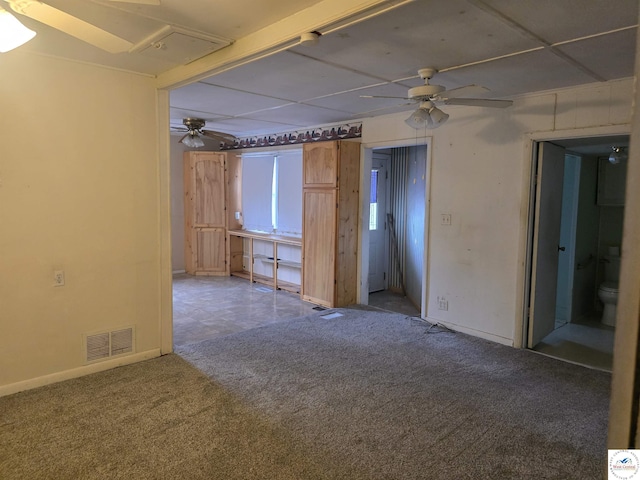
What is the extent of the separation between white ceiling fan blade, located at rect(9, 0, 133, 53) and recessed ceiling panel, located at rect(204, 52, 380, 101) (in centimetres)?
122

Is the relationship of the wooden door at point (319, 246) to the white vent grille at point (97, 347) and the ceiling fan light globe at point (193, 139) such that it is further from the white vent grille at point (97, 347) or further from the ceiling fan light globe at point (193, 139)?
the white vent grille at point (97, 347)

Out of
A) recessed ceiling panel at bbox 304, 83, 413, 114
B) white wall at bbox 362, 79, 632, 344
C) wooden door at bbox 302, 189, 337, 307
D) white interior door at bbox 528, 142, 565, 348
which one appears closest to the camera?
white wall at bbox 362, 79, 632, 344

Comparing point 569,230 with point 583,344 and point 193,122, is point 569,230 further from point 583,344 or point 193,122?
point 193,122

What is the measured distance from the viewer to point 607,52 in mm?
2734

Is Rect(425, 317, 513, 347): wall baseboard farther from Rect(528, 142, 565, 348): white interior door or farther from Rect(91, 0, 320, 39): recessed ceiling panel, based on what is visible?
Rect(91, 0, 320, 39): recessed ceiling panel

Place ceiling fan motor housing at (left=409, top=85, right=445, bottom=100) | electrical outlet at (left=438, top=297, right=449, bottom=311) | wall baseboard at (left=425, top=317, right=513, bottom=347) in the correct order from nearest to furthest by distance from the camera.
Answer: ceiling fan motor housing at (left=409, top=85, right=445, bottom=100) < wall baseboard at (left=425, top=317, right=513, bottom=347) < electrical outlet at (left=438, top=297, right=449, bottom=311)

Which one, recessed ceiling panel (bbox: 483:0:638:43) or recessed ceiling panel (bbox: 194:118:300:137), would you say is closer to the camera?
recessed ceiling panel (bbox: 483:0:638:43)

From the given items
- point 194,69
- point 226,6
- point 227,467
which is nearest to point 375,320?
point 227,467

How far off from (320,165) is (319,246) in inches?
40.2

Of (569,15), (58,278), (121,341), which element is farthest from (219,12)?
(121,341)

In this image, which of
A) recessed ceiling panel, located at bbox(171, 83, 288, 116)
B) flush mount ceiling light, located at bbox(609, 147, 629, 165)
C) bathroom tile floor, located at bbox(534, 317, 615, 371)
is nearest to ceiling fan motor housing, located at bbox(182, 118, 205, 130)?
recessed ceiling panel, located at bbox(171, 83, 288, 116)

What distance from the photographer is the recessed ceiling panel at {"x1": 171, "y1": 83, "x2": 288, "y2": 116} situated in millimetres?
3951

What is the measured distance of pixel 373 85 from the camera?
3654mm

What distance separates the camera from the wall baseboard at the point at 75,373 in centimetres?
293
